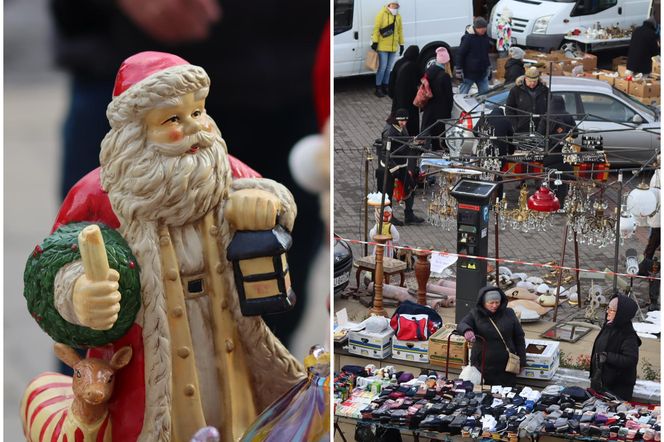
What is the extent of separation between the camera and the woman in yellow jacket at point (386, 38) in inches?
639

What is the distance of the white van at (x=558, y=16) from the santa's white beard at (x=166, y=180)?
41.8 feet

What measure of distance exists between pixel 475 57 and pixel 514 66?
622 millimetres

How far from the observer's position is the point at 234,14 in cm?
468

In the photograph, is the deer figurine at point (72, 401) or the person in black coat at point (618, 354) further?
the person in black coat at point (618, 354)

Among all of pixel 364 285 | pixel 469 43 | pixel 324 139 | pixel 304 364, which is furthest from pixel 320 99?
pixel 469 43

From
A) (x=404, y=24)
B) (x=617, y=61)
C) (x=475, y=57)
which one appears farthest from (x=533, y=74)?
(x=617, y=61)

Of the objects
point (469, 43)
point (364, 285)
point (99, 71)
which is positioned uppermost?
point (99, 71)

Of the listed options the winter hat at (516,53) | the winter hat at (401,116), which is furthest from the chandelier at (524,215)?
the winter hat at (516,53)

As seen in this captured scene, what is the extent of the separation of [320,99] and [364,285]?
637cm

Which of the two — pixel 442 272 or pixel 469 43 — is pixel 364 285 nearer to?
pixel 442 272

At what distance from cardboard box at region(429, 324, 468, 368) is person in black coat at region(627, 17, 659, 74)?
6.86m

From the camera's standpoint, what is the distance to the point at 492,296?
889 centimetres

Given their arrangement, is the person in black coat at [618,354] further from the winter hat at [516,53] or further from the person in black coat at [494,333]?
the winter hat at [516,53]

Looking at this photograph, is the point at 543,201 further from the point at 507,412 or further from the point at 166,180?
the point at 166,180
